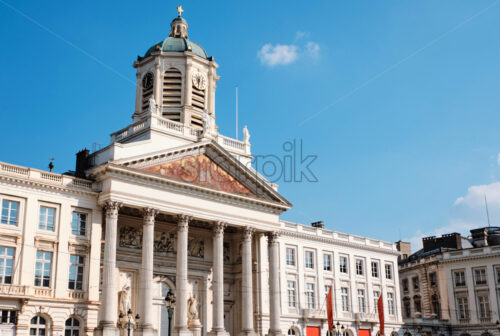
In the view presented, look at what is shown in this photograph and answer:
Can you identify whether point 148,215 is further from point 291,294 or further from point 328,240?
point 328,240

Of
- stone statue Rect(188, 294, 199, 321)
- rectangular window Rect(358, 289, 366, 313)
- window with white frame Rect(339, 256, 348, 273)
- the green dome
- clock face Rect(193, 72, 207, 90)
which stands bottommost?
stone statue Rect(188, 294, 199, 321)

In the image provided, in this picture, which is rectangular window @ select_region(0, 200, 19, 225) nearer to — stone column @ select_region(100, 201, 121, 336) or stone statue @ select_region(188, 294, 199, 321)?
stone column @ select_region(100, 201, 121, 336)

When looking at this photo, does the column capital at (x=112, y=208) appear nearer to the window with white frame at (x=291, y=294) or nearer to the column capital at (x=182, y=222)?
the column capital at (x=182, y=222)

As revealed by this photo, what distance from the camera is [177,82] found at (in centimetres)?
5441

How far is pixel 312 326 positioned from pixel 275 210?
1241 centimetres

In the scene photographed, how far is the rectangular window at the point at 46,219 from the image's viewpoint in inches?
1542

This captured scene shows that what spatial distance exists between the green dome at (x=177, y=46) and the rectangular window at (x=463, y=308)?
125ft

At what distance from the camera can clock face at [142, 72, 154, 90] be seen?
54.9 meters

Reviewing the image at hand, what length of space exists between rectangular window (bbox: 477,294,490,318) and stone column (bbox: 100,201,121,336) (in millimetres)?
42488

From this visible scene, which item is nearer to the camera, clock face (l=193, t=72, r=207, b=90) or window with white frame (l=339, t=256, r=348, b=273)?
clock face (l=193, t=72, r=207, b=90)

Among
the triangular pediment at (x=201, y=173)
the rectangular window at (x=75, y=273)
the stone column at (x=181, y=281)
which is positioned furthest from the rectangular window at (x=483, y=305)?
the rectangular window at (x=75, y=273)

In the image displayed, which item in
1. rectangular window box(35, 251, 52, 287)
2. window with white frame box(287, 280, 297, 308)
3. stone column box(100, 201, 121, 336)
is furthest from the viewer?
window with white frame box(287, 280, 297, 308)

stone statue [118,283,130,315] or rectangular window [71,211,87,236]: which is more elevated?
rectangular window [71,211,87,236]

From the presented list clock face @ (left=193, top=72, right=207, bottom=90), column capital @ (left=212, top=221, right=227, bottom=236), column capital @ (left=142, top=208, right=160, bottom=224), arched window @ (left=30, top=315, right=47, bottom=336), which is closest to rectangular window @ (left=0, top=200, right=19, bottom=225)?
arched window @ (left=30, top=315, right=47, bottom=336)
